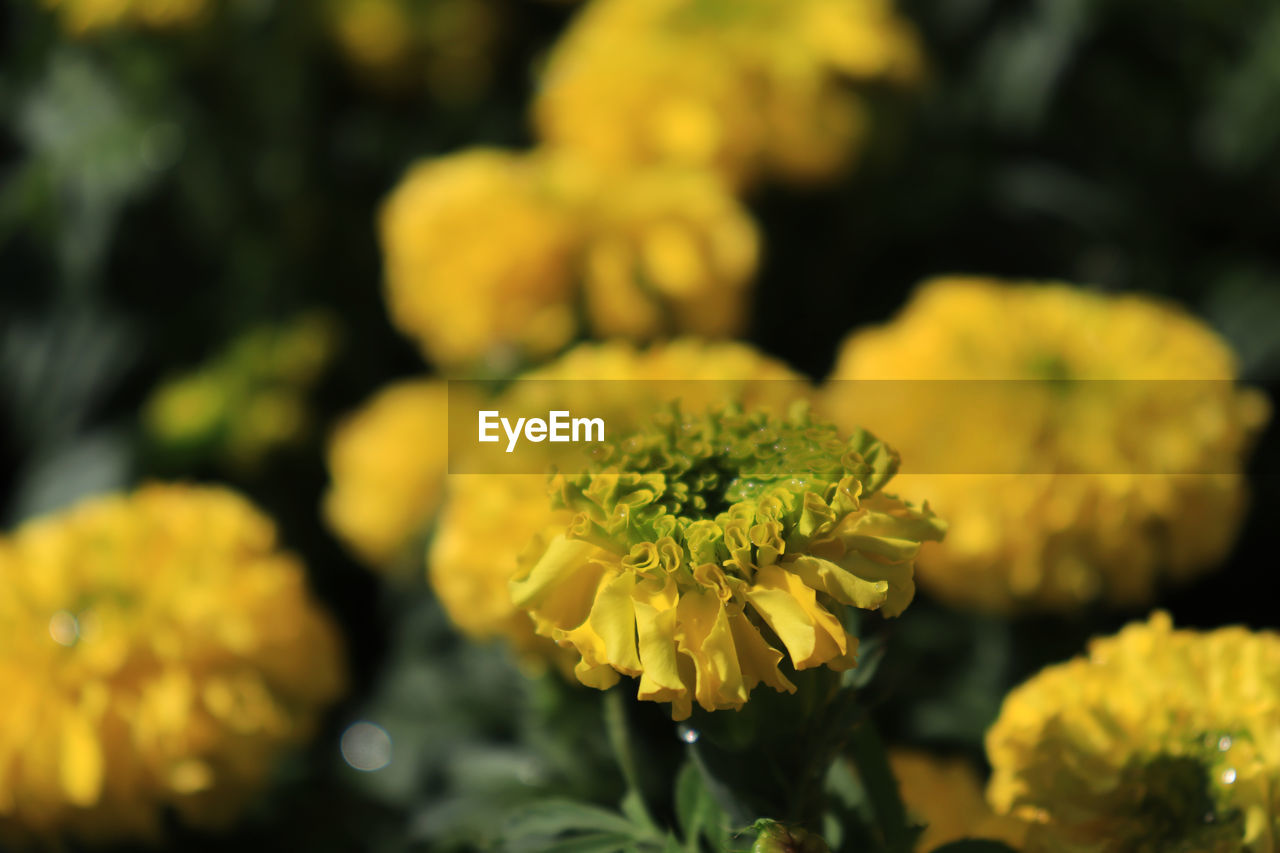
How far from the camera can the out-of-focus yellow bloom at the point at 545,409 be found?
0.66m

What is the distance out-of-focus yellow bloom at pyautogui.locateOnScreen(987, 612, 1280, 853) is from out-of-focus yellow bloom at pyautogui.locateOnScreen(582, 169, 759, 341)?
2.05 ft

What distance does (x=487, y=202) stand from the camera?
1.10m

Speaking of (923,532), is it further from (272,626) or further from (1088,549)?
(272,626)

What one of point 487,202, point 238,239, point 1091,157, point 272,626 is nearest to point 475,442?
point 272,626

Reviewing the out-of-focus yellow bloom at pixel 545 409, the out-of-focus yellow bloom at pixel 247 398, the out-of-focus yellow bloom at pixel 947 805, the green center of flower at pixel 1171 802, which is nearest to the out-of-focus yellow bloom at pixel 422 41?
the out-of-focus yellow bloom at pixel 247 398

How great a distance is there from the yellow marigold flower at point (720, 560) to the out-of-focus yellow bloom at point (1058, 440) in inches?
14.3

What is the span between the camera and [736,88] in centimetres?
122

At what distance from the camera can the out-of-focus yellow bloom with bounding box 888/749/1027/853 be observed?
551 millimetres

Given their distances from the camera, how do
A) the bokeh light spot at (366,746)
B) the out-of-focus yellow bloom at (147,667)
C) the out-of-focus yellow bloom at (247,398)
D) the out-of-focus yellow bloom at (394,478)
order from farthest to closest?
the out-of-focus yellow bloom at (247,398), the out-of-focus yellow bloom at (394,478), the bokeh light spot at (366,746), the out-of-focus yellow bloom at (147,667)

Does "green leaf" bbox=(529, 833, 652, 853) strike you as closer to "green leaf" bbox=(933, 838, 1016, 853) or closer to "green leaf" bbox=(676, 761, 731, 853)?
"green leaf" bbox=(676, 761, 731, 853)

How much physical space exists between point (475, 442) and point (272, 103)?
0.84 m

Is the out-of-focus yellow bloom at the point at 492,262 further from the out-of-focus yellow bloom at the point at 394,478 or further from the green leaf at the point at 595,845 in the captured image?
the green leaf at the point at 595,845

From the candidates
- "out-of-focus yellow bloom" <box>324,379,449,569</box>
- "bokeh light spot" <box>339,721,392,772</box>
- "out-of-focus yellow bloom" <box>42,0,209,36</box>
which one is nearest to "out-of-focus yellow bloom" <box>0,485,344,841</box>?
"bokeh light spot" <box>339,721,392,772</box>

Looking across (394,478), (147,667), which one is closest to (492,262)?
(394,478)
